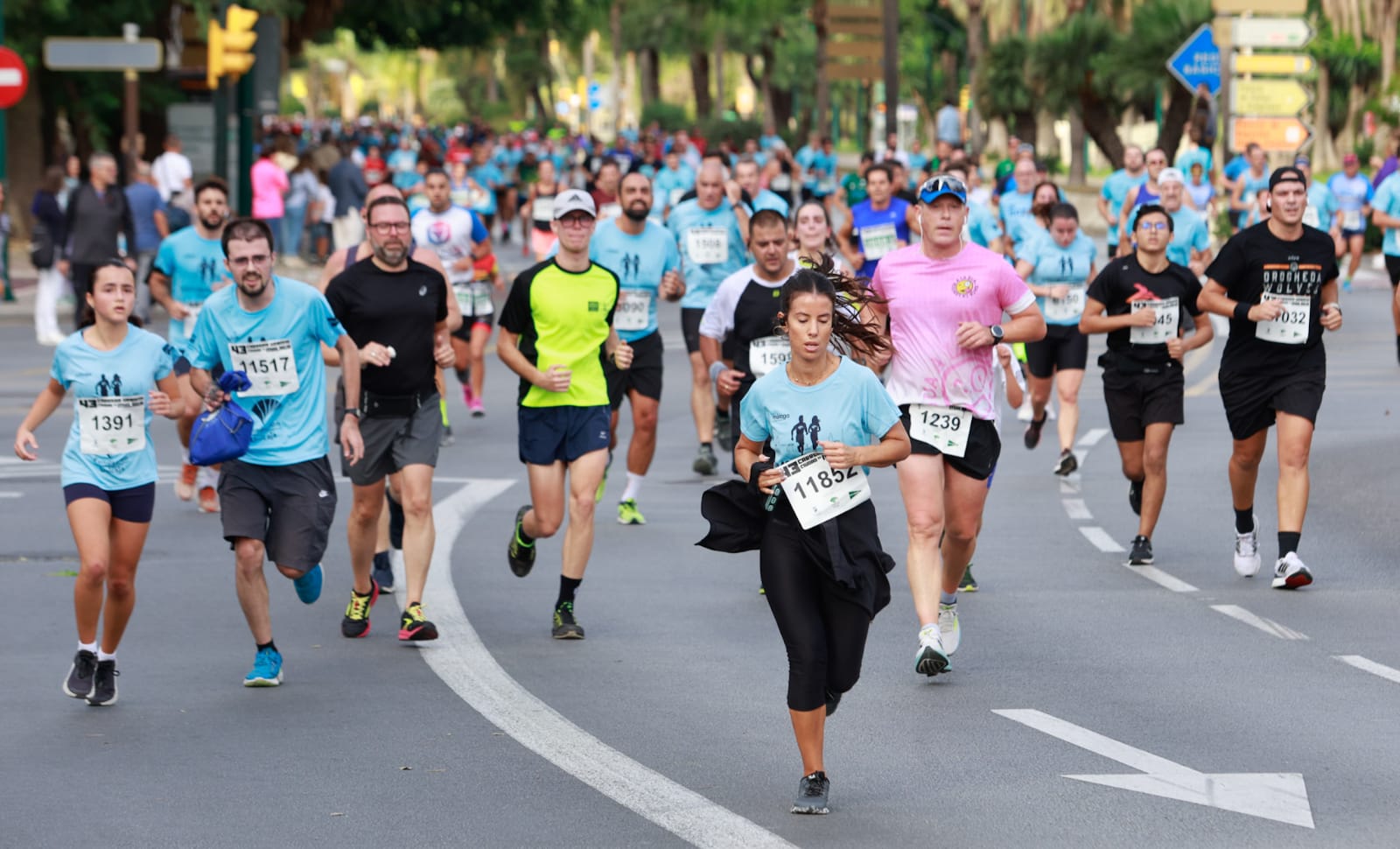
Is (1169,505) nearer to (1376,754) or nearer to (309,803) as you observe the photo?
(1376,754)

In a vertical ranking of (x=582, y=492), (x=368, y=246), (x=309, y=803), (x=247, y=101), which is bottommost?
(x=309, y=803)

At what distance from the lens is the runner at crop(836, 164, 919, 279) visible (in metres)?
17.5

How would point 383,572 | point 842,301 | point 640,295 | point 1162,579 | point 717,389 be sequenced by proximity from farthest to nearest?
point 640,295 < point 1162,579 < point 383,572 < point 717,389 < point 842,301

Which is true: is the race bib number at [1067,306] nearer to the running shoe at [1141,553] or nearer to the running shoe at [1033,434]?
the running shoe at [1033,434]

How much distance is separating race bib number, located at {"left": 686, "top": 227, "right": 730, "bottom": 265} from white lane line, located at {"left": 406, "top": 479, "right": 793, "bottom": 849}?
4.48 meters

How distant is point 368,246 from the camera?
10.9 meters

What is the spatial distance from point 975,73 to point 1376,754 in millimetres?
56274

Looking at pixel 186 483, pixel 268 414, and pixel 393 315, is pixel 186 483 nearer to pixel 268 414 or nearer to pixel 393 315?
pixel 393 315

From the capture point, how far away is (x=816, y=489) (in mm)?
7324

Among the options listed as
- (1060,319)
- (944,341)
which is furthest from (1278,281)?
(1060,319)

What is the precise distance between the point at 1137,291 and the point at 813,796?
6.03 m

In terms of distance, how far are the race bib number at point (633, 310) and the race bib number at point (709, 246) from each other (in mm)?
1814

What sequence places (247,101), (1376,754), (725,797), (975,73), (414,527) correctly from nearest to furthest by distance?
(725,797)
(1376,754)
(414,527)
(247,101)
(975,73)

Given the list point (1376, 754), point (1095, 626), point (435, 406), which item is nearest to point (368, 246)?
point (435, 406)
